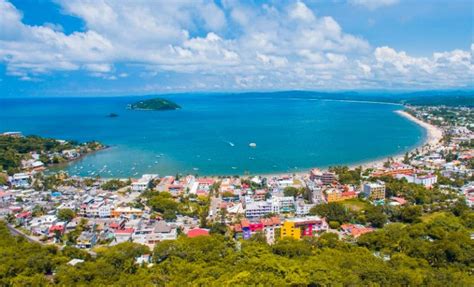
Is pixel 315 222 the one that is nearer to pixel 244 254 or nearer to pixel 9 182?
pixel 244 254

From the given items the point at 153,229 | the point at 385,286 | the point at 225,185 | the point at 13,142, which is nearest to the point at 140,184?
the point at 225,185

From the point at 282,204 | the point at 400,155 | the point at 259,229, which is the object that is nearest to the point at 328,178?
the point at 282,204

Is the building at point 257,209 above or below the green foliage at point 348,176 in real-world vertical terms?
below

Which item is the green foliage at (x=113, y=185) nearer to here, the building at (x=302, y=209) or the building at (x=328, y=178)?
the building at (x=302, y=209)

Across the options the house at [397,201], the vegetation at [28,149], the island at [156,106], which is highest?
the island at [156,106]

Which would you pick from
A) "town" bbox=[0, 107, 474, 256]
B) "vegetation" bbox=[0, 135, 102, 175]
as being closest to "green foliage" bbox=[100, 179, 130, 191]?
"town" bbox=[0, 107, 474, 256]

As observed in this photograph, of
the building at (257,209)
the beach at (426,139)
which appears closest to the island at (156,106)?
the beach at (426,139)
